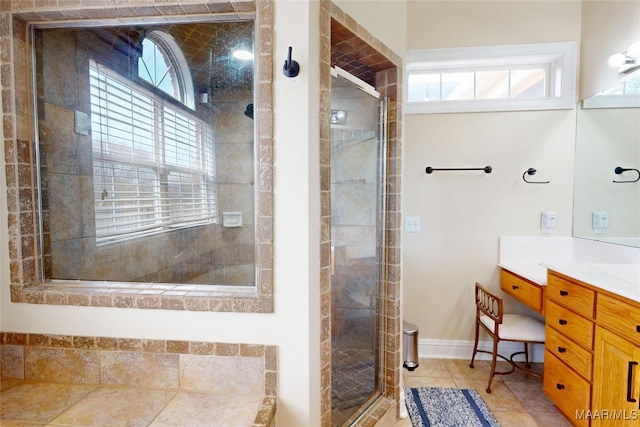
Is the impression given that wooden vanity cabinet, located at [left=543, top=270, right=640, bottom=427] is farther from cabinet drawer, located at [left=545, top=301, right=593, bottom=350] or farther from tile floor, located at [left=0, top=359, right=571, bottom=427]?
tile floor, located at [left=0, top=359, right=571, bottom=427]

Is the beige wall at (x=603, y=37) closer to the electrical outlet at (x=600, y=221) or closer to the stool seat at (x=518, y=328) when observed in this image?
the electrical outlet at (x=600, y=221)

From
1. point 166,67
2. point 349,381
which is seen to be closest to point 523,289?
point 349,381

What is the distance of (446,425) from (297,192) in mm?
1639

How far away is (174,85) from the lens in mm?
1626

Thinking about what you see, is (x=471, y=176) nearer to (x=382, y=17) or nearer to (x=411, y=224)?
(x=411, y=224)

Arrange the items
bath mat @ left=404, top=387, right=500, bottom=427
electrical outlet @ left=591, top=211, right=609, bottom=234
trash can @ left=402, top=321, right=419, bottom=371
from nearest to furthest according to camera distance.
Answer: bath mat @ left=404, top=387, right=500, bottom=427, electrical outlet @ left=591, top=211, right=609, bottom=234, trash can @ left=402, top=321, right=419, bottom=371

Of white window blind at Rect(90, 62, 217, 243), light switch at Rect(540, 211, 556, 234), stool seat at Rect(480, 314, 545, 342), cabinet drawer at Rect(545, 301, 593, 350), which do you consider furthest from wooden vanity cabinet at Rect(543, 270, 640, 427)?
white window blind at Rect(90, 62, 217, 243)

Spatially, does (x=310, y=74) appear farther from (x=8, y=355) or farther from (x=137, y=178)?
(x=8, y=355)

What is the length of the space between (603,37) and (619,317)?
1910 millimetres

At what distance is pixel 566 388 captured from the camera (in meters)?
1.57

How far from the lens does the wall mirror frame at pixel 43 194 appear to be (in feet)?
3.34

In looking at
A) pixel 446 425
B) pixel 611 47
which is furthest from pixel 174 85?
pixel 611 47

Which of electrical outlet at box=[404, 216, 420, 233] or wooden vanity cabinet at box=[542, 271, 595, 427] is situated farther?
electrical outlet at box=[404, 216, 420, 233]

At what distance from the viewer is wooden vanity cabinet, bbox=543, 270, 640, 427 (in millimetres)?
1222
